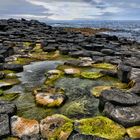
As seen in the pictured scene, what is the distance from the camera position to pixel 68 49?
1312 centimetres

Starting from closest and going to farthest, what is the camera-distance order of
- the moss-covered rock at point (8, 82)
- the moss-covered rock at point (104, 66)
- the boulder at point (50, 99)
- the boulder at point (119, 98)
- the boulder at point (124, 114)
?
1. the boulder at point (124, 114)
2. the boulder at point (119, 98)
3. the boulder at point (50, 99)
4. the moss-covered rock at point (8, 82)
5. the moss-covered rock at point (104, 66)

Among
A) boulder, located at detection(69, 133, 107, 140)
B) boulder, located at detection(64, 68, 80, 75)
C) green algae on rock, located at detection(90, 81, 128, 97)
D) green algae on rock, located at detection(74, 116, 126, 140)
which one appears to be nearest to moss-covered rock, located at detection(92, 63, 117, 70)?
boulder, located at detection(64, 68, 80, 75)

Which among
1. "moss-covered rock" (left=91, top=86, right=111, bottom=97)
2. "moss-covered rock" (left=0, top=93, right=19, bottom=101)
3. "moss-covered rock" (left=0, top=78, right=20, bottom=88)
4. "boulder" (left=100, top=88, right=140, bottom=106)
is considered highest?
"boulder" (left=100, top=88, right=140, bottom=106)

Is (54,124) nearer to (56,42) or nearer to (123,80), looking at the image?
(123,80)

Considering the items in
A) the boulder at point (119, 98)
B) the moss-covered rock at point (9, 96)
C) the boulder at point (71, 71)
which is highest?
the boulder at point (119, 98)

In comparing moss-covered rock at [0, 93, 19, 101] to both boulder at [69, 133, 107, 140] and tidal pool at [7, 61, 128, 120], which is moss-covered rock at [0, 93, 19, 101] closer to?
tidal pool at [7, 61, 128, 120]

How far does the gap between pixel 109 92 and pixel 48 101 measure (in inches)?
51.7

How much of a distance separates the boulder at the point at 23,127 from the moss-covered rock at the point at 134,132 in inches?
63.0

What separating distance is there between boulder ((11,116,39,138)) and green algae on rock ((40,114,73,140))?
13 cm

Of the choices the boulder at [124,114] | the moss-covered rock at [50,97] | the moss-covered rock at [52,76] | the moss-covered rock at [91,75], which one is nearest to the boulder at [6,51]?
the moss-covered rock at [52,76]

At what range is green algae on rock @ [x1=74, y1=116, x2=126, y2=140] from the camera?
507 centimetres

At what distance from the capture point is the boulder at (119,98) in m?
5.90

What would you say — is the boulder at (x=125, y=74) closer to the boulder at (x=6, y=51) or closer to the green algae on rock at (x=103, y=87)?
the green algae on rock at (x=103, y=87)

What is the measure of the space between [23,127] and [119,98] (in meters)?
2.01
